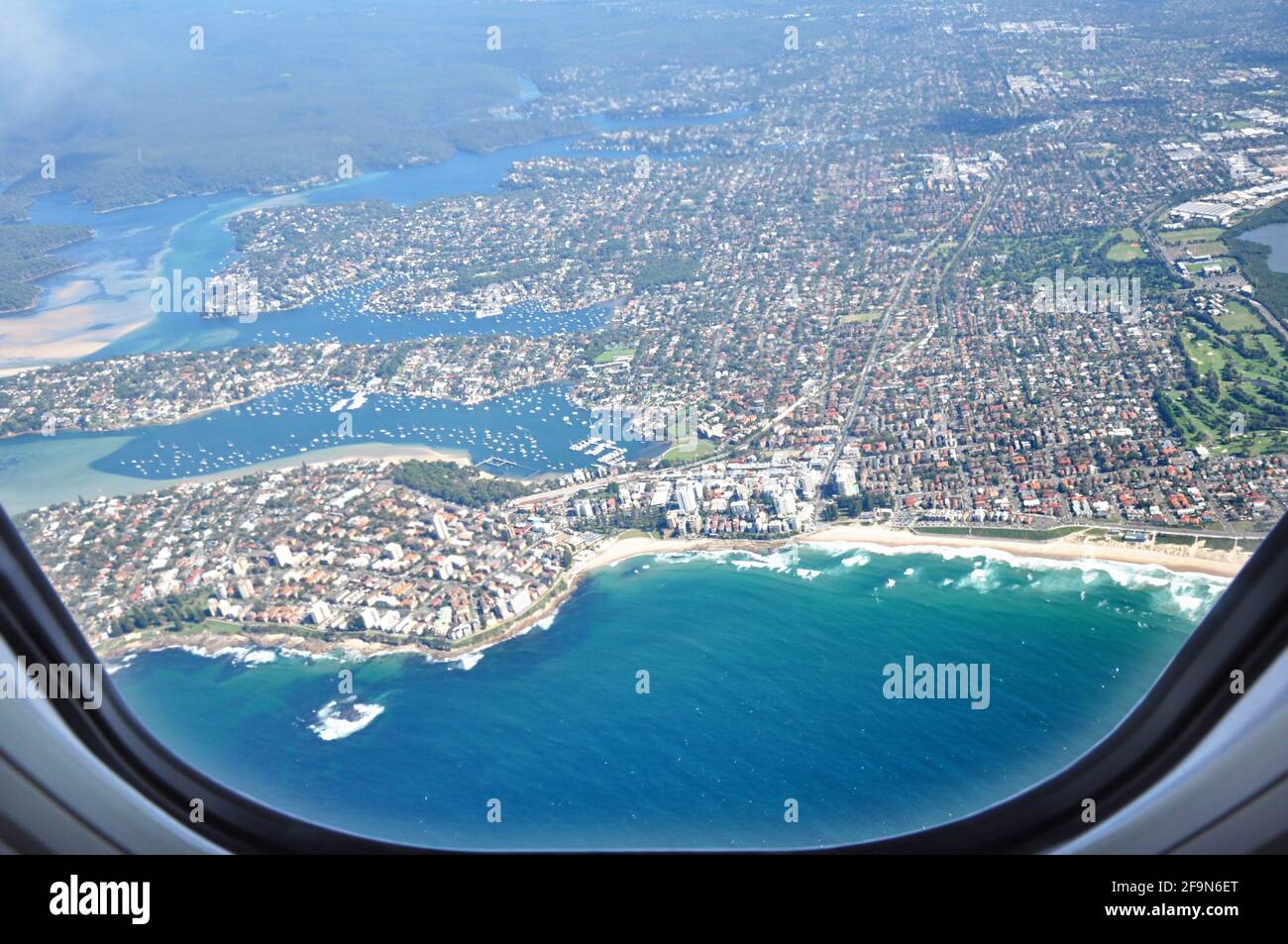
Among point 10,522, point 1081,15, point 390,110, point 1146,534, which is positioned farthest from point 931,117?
point 10,522

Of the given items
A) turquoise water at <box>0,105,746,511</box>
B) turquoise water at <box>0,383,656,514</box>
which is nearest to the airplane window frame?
turquoise water at <box>0,105,746,511</box>

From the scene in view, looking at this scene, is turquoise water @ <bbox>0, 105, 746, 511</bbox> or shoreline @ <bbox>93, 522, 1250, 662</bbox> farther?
turquoise water @ <bbox>0, 105, 746, 511</bbox>

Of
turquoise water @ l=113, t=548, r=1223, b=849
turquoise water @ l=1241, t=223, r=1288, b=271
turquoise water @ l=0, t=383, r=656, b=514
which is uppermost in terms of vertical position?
turquoise water @ l=1241, t=223, r=1288, b=271

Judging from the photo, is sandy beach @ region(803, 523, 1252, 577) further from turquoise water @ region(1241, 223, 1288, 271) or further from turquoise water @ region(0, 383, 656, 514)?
turquoise water @ region(1241, 223, 1288, 271)

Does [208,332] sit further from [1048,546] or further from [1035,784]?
[1035,784]

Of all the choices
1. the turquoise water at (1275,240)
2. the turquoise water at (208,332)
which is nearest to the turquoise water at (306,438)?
the turquoise water at (208,332)

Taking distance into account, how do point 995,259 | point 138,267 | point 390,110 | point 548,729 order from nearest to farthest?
point 548,729 → point 995,259 → point 138,267 → point 390,110

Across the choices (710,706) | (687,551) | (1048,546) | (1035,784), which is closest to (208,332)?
(687,551)
